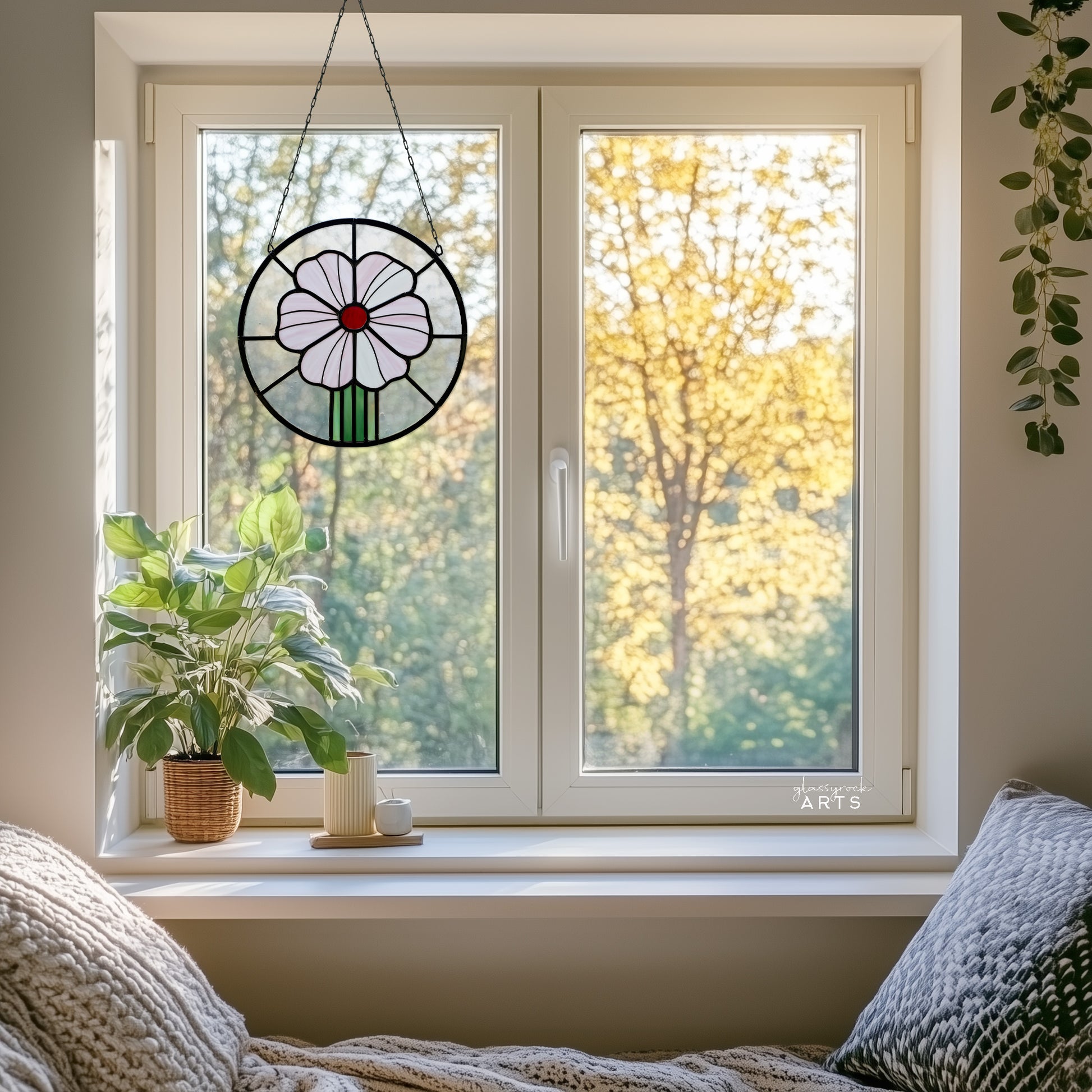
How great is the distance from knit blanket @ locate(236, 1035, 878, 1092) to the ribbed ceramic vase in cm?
39

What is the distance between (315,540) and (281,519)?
7cm

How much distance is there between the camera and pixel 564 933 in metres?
1.76

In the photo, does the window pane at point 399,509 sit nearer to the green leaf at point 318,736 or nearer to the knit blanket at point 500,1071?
→ the green leaf at point 318,736

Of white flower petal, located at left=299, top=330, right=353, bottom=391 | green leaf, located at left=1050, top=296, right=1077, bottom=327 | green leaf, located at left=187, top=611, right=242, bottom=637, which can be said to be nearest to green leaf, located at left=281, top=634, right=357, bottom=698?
green leaf, located at left=187, top=611, right=242, bottom=637

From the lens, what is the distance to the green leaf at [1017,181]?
1.61m

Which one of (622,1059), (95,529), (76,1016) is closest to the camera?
(76,1016)

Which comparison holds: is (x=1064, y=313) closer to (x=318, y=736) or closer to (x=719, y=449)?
(x=719, y=449)

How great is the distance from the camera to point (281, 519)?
5.87 ft

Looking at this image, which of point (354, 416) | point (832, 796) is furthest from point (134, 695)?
point (832, 796)

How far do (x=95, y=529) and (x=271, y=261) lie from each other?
1.88ft

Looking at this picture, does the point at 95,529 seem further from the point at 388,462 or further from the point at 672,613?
the point at 672,613

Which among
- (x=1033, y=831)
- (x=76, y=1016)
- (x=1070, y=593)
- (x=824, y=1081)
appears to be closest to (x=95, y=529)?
(x=76, y=1016)

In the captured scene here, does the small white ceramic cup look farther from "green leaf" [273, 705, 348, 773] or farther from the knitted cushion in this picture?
the knitted cushion

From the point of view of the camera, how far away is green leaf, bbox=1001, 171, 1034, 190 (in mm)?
1614
